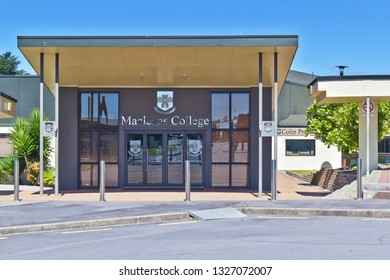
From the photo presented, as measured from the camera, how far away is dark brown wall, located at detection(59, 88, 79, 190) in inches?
750

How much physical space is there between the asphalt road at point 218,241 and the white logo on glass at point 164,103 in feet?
29.0

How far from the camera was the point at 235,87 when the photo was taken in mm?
19094

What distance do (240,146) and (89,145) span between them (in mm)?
5416

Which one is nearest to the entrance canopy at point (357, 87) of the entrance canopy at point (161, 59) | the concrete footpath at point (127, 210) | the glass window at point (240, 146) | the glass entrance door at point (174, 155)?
the entrance canopy at point (161, 59)

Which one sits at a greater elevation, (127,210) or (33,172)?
(33,172)

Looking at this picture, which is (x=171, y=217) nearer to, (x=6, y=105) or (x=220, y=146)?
(x=220, y=146)

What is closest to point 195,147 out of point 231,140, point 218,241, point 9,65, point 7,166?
point 231,140

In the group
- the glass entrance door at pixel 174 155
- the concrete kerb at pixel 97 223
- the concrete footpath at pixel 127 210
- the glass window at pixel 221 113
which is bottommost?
the concrete kerb at pixel 97 223

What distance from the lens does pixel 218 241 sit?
841 cm

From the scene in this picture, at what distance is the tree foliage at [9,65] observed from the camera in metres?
91.3

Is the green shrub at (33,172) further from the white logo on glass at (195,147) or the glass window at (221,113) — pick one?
the glass window at (221,113)

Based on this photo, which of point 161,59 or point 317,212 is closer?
point 317,212

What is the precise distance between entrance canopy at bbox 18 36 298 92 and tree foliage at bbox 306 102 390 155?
5.66 meters
